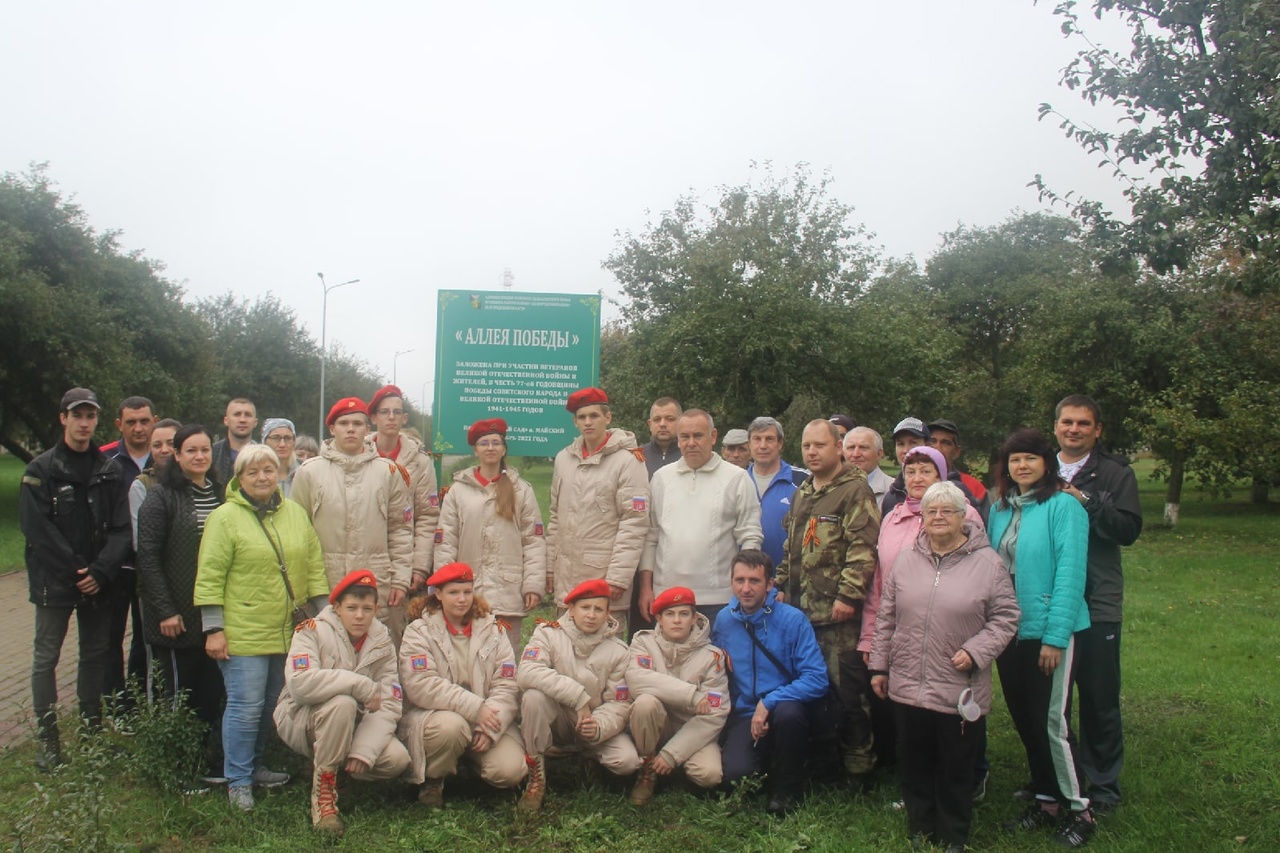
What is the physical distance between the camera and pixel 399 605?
218 inches

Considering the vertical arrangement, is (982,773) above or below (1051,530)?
below

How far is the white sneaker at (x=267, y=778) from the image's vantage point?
4977 mm

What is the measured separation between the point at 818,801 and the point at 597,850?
4.08 ft

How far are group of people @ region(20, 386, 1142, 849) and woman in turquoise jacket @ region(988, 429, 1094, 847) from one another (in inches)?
0.5

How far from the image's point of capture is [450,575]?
4973 mm

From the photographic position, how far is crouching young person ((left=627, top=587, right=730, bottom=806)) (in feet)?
16.1

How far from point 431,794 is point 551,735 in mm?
671

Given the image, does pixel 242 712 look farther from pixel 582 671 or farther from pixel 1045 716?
pixel 1045 716

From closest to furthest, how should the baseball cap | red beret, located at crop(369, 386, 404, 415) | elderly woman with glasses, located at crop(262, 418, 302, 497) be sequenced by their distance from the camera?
the baseball cap
red beret, located at crop(369, 386, 404, 415)
elderly woman with glasses, located at crop(262, 418, 302, 497)

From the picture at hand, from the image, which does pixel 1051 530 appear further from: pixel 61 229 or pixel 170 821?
pixel 61 229

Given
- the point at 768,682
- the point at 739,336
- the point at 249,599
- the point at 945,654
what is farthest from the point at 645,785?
the point at 739,336

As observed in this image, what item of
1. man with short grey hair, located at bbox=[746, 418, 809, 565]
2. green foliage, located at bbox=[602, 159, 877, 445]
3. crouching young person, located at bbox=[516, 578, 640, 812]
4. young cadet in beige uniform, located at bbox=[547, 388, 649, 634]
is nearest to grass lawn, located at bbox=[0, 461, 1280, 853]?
crouching young person, located at bbox=[516, 578, 640, 812]

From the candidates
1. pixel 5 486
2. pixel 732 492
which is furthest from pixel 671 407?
pixel 5 486

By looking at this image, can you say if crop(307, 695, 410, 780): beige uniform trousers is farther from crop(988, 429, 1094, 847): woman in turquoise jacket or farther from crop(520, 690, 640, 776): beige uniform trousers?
crop(988, 429, 1094, 847): woman in turquoise jacket
